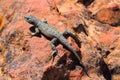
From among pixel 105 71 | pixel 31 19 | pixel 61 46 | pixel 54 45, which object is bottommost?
pixel 105 71

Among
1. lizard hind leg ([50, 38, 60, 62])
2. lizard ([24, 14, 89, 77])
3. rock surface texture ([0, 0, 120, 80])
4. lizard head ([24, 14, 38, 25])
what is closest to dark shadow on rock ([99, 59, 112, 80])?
rock surface texture ([0, 0, 120, 80])

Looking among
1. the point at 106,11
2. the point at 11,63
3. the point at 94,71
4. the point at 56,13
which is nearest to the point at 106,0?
the point at 106,11

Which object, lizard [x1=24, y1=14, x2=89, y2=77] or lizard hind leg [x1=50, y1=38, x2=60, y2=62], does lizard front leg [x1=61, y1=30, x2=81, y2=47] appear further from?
lizard hind leg [x1=50, y1=38, x2=60, y2=62]

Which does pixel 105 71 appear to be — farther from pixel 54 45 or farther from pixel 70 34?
pixel 54 45

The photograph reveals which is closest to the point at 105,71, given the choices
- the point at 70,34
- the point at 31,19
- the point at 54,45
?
the point at 70,34

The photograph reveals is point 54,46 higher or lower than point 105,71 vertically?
higher

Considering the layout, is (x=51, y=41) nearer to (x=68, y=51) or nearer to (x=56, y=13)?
(x=68, y=51)
